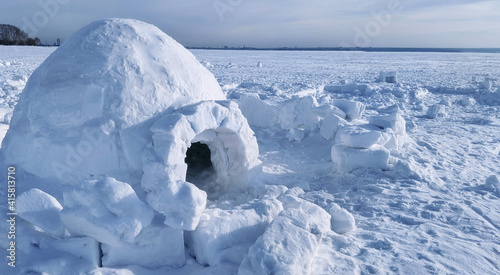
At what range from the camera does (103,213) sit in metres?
2.99

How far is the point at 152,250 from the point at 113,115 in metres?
1.64

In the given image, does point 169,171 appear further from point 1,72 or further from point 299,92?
point 1,72

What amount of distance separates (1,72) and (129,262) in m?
19.4

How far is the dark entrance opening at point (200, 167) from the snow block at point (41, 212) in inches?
93.4

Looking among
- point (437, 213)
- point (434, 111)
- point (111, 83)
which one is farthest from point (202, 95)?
point (434, 111)

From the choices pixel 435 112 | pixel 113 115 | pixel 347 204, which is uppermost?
pixel 113 115

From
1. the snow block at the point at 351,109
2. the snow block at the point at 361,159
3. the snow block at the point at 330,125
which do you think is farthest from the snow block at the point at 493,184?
the snow block at the point at 351,109

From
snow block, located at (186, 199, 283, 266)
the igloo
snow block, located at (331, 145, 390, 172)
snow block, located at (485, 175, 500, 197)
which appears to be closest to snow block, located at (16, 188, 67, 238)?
the igloo

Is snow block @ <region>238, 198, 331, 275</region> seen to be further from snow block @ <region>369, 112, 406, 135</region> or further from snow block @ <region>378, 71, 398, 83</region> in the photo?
→ snow block @ <region>378, 71, 398, 83</region>

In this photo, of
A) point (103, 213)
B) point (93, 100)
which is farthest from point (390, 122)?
point (103, 213)

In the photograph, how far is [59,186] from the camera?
3941mm

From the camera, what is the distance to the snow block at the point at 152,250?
311 centimetres

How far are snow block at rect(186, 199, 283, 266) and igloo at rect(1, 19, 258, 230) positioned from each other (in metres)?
0.44

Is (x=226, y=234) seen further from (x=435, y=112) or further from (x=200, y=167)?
(x=435, y=112)
